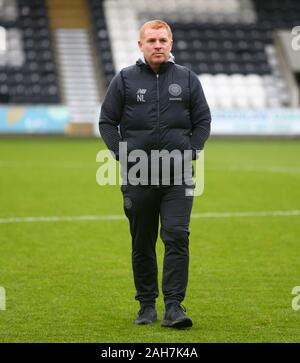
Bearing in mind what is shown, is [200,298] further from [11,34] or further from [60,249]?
[11,34]

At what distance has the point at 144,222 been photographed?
629cm

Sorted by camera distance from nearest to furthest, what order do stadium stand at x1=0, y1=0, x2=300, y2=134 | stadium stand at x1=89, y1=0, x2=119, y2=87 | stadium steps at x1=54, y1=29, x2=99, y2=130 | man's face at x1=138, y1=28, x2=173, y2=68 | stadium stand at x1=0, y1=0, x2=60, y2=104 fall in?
man's face at x1=138, y1=28, x2=173, y2=68
stadium stand at x1=0, y1=0, x2=60, y2=104
stadium steps at x1=54, y1=29, x2=99, y2=130
stadium stand at x1=0, y1=0, x2=300, y2=134
stadium stand at x1=89, y1=0, x2=119, y2=87

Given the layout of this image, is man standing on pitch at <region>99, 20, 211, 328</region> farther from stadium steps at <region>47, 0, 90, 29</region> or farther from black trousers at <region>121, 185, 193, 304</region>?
stadium steps at <region>47, 0, 90, 29</region>

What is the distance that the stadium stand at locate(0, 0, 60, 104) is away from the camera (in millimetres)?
34938

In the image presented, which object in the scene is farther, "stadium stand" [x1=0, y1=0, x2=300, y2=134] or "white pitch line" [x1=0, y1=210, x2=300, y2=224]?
"stadium stand" [x1=0, y1=0, x2=300, y2=134]

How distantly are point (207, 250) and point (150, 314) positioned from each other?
3.26m

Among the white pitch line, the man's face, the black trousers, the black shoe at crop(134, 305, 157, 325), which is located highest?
the man's face

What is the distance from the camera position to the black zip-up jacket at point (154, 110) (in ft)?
19.9

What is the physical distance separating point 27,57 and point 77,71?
2.13m

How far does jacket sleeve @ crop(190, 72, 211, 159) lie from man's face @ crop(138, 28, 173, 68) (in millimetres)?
285

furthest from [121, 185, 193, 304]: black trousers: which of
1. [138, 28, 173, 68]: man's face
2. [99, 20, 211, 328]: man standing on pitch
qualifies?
[138, 28, 173, 68]: man's face

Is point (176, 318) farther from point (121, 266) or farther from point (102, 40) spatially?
point (102, 40)

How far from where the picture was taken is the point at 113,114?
20.3 feet

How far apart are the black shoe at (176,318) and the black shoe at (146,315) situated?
15cm
